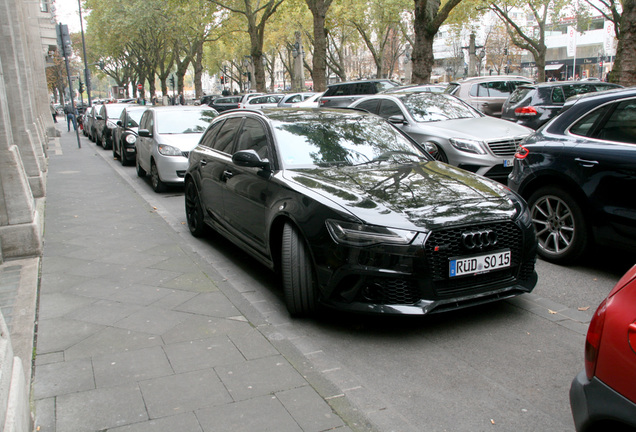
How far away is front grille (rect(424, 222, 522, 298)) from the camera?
3982mm

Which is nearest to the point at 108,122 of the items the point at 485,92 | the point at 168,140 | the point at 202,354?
the point at 168,140

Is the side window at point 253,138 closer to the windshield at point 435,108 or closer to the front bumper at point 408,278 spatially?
the front bumper at point 408,278

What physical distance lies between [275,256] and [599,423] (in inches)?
130

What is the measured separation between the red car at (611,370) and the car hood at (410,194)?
1.97m

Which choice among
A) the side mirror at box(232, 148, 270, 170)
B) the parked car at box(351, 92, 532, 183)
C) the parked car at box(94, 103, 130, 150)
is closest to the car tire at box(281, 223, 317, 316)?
the side mirror at box(232, 148, 270, 170)

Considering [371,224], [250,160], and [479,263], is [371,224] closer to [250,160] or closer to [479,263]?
[479,263]

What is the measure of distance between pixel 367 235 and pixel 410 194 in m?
0.66

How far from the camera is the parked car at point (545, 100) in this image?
1233cm

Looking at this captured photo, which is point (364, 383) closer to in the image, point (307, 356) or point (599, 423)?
point (307, 356)

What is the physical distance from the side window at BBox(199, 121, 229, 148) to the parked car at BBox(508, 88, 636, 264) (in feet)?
11.3

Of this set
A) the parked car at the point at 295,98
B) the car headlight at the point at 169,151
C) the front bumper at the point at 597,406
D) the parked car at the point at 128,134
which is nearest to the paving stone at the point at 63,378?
the front bumper at the point at 597,406

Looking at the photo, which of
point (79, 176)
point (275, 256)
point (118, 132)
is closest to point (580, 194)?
point (275, 256)

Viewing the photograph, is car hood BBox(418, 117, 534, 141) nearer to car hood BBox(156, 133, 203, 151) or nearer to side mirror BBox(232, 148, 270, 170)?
car hood BBox(156, 133, 203, 151)

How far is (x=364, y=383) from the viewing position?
356cm
